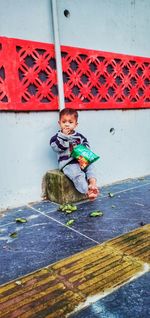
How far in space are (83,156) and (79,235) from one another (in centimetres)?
106

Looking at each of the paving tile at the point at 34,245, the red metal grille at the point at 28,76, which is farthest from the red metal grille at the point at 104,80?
the paving tile at the point at 34,245

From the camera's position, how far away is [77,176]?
11.0ft

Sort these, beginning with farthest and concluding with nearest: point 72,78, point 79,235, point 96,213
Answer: point 72,78 < point 96,213 < point 79,235

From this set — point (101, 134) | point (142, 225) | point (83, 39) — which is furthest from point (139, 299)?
point (83, 39)

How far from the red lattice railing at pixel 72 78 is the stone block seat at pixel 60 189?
0.83 meters

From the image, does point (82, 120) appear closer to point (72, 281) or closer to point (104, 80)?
point (104, 80)

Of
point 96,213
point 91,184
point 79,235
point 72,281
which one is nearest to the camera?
point 72,281

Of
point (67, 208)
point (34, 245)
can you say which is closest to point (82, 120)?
point (67, 208)

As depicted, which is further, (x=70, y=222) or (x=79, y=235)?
(x=70, y=222)

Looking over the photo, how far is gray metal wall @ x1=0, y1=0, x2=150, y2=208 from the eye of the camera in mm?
3260

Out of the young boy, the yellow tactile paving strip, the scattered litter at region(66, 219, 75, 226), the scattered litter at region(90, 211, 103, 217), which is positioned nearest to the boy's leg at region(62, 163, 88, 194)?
the young boy

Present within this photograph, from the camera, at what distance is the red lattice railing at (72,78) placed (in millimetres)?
3164

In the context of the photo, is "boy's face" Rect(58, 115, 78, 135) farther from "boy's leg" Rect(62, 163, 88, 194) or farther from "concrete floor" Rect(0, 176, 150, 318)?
"concrete floor" Rect(0, 176, 150, 318)

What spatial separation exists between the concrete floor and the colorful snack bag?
0.51 meters
